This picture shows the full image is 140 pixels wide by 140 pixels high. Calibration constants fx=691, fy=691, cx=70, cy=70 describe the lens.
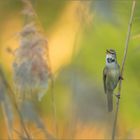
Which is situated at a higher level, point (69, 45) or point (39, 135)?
point (69, 45)

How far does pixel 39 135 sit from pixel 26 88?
1.76ft

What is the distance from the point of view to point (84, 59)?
283 cm

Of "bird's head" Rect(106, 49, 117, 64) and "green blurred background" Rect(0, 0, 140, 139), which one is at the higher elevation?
"bird's head" Rect(106, 49, 117, 64)

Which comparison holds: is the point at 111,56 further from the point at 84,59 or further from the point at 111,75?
the point at 84,59

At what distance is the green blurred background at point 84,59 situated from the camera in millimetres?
2293

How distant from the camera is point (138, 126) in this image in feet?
8.57

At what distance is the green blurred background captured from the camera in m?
2.29

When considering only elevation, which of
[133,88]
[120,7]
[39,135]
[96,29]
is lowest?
[39,135]

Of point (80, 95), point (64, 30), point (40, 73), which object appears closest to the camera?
point (40, 73)

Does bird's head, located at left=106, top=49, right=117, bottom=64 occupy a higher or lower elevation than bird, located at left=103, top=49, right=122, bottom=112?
higher

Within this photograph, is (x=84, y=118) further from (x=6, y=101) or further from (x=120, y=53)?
(x=6, y=101)

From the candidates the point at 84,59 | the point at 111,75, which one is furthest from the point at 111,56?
the point at 84,59

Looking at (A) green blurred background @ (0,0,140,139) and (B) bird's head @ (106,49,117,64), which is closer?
(B) bird's head @ (106,49,117,64)

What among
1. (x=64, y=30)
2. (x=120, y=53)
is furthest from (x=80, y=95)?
(x=64, y=30)
